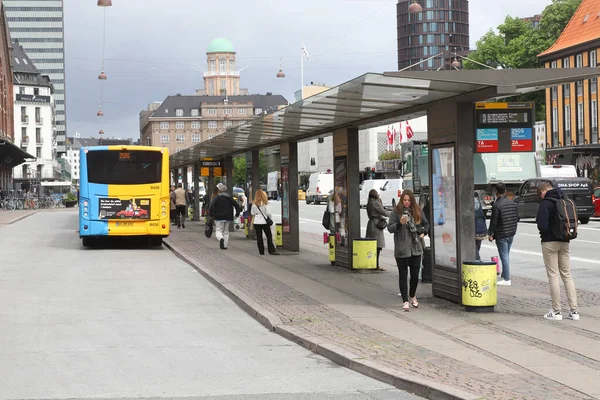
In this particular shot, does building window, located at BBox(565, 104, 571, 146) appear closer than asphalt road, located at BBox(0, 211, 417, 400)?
No

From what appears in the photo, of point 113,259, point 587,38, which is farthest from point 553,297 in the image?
point 587,38

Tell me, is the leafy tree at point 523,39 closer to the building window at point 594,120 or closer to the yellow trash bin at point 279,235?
the building window at point 594,120

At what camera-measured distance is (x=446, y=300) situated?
13523 mm

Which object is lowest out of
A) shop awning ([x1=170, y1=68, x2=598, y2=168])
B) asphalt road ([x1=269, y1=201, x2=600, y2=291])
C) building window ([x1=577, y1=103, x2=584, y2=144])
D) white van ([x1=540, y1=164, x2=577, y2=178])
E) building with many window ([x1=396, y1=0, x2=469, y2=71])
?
asphalt road ([x1=269, y1=201, x2=600, y2=291])

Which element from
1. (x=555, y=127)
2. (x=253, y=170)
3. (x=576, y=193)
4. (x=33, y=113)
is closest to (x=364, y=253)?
(x=253, y=170)

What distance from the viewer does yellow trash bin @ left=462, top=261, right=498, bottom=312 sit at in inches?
476

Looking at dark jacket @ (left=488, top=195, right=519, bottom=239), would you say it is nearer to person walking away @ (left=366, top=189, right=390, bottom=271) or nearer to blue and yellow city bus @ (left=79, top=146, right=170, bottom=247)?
person walking away @ (left=366, top=189, right=390, bottom=271)

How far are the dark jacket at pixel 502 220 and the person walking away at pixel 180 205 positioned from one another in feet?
73.4

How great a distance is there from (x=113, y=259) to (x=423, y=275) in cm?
945

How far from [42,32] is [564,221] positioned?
605 ft

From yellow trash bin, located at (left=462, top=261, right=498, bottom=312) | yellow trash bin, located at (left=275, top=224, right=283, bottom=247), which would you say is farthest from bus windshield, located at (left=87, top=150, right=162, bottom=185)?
yellow trash bin, located at (left=462, top=261, right=498, bottom=312)

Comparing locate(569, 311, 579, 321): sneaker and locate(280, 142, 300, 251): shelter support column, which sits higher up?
locate(280, 142, 300, 251): shelter support column

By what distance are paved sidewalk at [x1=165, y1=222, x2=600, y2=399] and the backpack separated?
102 centimetres

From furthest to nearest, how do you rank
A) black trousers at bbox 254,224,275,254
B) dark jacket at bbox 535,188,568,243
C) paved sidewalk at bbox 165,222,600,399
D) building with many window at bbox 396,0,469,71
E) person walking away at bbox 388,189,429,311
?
building with many window at bbox 396,0,469,71, black trousers at bbox 254,224,275,254, person walking away at bbox 388,189,429,311, dark jacket at bbox 535,188,568,243, paved sidewalk at bbox 165,222,600,399
